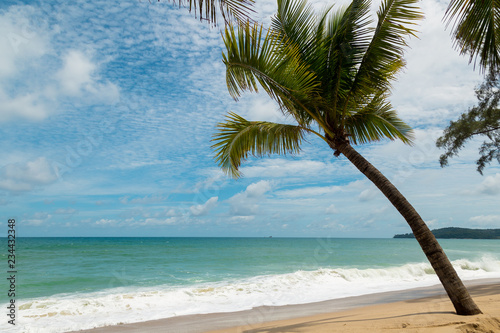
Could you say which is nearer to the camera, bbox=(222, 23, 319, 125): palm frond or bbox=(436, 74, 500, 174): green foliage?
bbox=(222, 23, 319, 125): palm frond

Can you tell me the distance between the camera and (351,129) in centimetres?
735

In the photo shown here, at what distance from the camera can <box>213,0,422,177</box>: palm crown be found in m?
5.34

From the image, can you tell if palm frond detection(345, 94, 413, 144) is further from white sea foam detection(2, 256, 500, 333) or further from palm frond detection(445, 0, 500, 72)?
white sea foam detection(2, 256, 500, 333)

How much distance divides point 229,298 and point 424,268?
Result: 1156 centimetres

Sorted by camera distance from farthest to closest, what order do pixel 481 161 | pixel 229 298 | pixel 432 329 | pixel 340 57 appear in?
pixel 481 161 < pixel 229 298 < pixel 340 57 < pixel 432 329

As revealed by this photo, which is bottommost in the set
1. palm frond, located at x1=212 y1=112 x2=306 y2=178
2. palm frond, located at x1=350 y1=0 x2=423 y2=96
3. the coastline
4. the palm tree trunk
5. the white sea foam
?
the white sea foam

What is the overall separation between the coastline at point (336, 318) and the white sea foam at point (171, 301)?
786mm

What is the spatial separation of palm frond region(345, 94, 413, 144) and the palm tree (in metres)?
0.02

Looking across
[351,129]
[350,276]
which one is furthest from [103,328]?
[350,276]

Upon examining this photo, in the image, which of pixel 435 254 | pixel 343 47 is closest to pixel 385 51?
pixel 343 47

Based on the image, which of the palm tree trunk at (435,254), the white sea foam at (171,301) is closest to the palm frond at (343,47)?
the palm tree trunk at (435,254)

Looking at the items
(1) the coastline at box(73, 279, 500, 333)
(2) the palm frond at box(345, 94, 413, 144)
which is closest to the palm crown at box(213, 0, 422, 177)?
(2) the palm frond at box(345, 94, 413, 144)

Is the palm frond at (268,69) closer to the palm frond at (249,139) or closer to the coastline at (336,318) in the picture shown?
the palm frond at (249,139)

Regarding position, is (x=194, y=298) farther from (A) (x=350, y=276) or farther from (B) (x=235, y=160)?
(A) (x=350, y=276)
